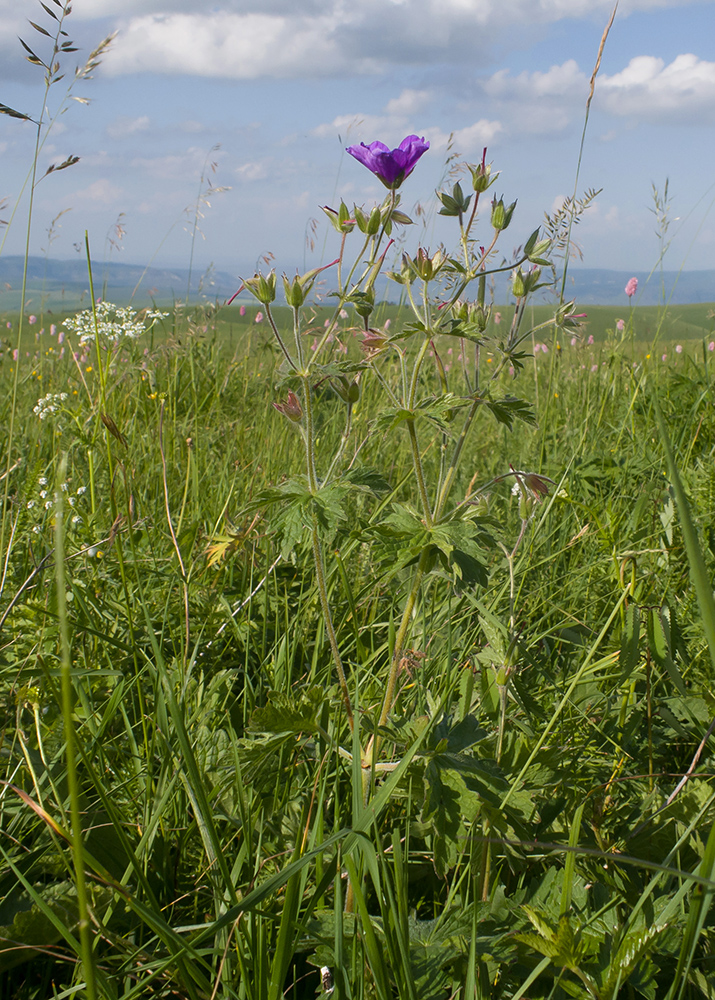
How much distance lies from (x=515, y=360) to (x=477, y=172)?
0.39 meters

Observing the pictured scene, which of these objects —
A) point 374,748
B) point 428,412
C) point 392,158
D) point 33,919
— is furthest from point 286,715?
point 392,158

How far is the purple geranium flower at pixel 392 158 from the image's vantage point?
1272mm

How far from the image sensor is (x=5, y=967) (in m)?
0.97

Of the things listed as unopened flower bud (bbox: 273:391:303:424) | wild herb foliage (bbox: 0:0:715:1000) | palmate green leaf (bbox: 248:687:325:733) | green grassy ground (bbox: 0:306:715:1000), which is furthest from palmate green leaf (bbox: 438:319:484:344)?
palmate green leaf (bbox: 248:687:325:733)

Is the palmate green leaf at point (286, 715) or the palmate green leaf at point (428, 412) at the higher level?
the palmate green leaf at point (428, 412)

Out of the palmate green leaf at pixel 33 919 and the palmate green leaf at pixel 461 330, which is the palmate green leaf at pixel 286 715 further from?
the palmate green leaf at pixel 461 330

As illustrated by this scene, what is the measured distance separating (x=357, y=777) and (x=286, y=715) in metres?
0.18

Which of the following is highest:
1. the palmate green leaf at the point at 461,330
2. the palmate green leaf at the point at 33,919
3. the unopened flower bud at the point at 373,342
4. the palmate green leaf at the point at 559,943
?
the palmate green leaf at the point at 461,330

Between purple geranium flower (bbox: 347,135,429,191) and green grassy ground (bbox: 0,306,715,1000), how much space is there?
0.51 meters

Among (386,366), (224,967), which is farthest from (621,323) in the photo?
(224,967)

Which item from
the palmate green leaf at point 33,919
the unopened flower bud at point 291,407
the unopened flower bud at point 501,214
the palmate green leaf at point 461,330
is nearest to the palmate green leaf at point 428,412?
the palmate green leaf at point 461,330

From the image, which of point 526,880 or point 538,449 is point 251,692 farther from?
point 538,449

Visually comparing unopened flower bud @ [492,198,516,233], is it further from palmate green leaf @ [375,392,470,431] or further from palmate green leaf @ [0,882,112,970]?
palmate green leaf @ [0,882,112,970]

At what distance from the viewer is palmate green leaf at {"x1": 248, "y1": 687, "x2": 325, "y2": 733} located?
3.55 ft
